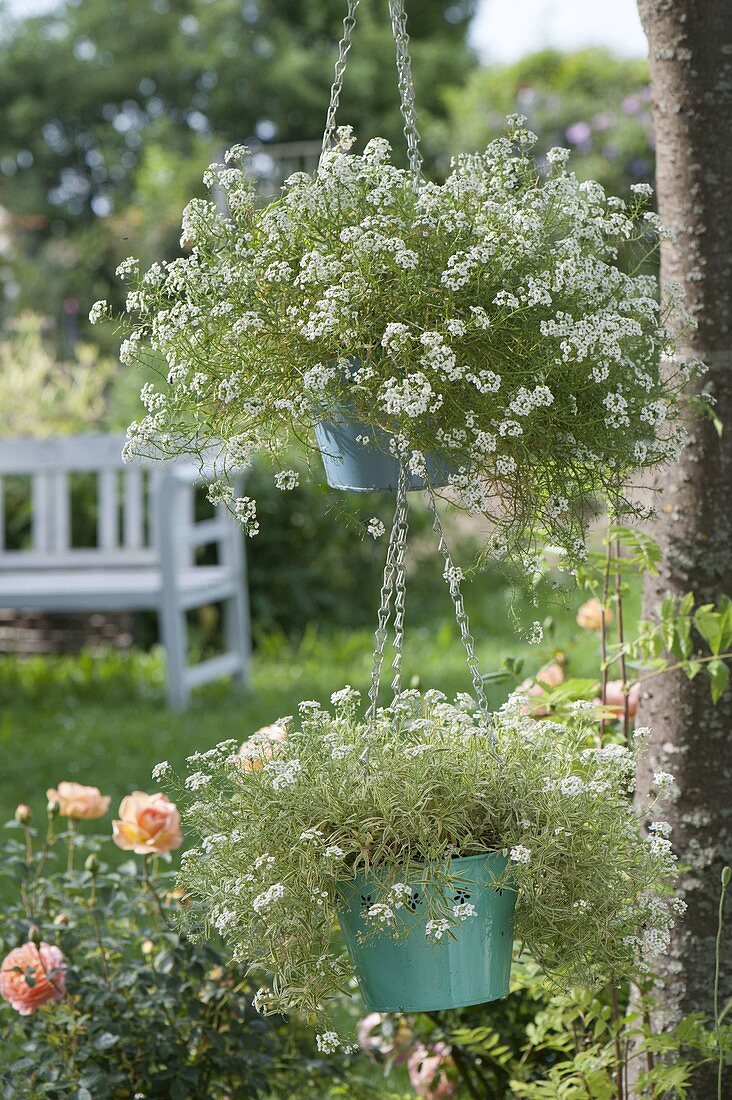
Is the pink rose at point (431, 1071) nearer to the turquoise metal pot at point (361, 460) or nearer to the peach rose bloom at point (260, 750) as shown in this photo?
the peach rose bloom at point (260, 750)

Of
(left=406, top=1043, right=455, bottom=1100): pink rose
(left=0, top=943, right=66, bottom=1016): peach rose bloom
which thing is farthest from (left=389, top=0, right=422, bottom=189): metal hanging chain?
(left=406, top=1043, right=455, bottom=1100): pink rose

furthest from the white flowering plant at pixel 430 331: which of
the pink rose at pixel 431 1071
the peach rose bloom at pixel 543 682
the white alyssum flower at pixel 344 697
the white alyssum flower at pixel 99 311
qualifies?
the pink rose at pixel 431 1071

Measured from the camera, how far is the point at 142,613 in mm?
6031

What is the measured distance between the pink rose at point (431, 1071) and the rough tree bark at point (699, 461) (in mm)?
446

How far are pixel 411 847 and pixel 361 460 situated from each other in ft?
1.45

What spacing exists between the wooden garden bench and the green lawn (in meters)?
0.22

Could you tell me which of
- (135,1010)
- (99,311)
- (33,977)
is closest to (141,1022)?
(135,1010)

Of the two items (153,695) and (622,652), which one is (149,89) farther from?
(622,652)

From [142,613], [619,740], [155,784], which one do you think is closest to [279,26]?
[142,613]

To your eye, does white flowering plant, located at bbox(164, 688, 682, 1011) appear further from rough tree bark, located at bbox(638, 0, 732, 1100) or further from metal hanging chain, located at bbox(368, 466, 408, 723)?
rough tree bark, located at bbox(638, 0, 732, 1100)

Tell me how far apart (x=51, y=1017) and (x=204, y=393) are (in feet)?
3.55

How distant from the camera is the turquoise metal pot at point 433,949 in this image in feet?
4.46

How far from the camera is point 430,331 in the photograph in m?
1.37

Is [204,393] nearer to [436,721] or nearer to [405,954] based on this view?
[436,721]
